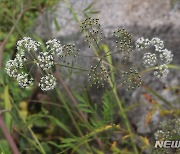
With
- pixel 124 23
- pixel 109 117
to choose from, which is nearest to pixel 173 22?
pixel 124 23

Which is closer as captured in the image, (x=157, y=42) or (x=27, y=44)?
(x=27, y=44)

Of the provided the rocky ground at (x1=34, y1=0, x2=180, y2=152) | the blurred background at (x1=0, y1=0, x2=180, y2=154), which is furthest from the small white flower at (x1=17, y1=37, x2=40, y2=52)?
the rocky ground at (x1=34, y1=0, x2=180, y2=152)

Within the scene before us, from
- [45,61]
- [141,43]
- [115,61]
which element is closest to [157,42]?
[141,43]

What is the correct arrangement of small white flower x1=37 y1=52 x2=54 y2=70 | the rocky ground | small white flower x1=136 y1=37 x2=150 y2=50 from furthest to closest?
1. the rocky ground
2. small white flower x1=136 y1=37 x2=150 y2=50
3. small white flower x1=37 y1=52 x2=54 y2=70

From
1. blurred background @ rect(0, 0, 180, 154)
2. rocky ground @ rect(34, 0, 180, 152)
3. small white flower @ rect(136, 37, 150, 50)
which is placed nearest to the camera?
small white flower @ rect(136, 37, 150, 50)

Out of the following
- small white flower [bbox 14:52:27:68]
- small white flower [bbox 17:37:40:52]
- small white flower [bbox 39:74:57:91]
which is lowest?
small white flower [bbox 39:74:57:91]

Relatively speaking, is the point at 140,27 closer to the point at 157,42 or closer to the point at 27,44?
the point at 157,42

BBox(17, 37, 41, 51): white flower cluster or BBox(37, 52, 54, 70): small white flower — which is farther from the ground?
BBox(17, 37, 41, 51): white flower cluster

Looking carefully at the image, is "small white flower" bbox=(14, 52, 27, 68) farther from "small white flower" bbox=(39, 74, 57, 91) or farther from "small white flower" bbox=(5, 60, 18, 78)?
"small white flower" bbox=(39, 74, 57, 91)

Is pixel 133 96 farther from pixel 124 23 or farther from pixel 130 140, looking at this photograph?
pixel 124 23

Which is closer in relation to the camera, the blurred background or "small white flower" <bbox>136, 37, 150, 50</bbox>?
"small white flower" <bbox>136, 37, 150, 50</bbox>

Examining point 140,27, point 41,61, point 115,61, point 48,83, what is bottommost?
point 48,83
